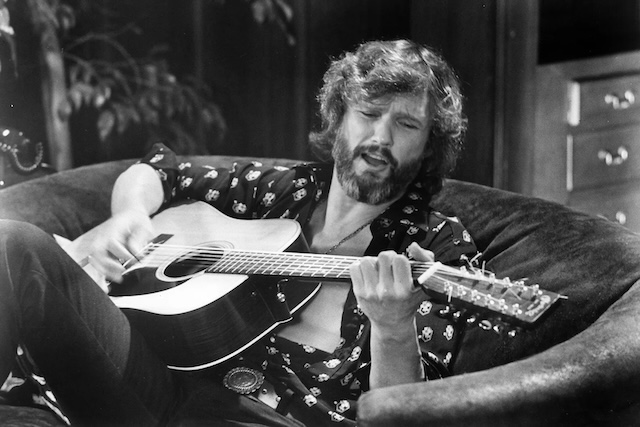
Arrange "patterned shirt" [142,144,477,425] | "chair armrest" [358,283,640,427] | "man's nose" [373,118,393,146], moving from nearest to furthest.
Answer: "chair armrest" [358,283,640,427]
"patterned shirt" [142,144,477,425]
"man's nose" [373,118,393,146]

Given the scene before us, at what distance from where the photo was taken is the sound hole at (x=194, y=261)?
3.93ft

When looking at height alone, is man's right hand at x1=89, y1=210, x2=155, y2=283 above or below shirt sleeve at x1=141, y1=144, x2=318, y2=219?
below

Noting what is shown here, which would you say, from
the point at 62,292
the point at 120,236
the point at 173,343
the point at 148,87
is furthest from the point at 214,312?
the point at 148,87

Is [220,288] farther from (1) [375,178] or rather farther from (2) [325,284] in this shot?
(1) [375,178]

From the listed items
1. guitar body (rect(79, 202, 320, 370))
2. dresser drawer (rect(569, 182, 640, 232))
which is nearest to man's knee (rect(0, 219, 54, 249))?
guitar body (rect(79, 202, 320, 370))

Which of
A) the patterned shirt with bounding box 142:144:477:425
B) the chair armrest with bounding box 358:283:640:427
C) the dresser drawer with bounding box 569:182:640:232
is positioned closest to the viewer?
the chair armrest with bounding box 358:283:640:427

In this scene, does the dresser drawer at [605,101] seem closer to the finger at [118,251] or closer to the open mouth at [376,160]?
the open mouth at [376,160]

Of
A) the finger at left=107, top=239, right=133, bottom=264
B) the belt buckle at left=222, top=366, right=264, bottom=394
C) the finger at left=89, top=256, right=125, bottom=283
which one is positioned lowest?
the belt buckle at left=222, top=366, right=264, bottom=394

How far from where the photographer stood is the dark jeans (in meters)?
1.03

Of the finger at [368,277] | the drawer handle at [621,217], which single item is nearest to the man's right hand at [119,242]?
the finger at [368,277]

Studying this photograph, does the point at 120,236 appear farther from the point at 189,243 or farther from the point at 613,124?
the point at 613,124

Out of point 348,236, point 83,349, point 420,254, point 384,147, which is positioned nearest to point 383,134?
point 384,147

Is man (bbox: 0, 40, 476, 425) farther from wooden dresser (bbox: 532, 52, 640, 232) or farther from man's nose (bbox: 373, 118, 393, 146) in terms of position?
wooden dresser (bbox: 532, 52, 640, 232)

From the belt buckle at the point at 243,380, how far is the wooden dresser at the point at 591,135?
0.77 m
